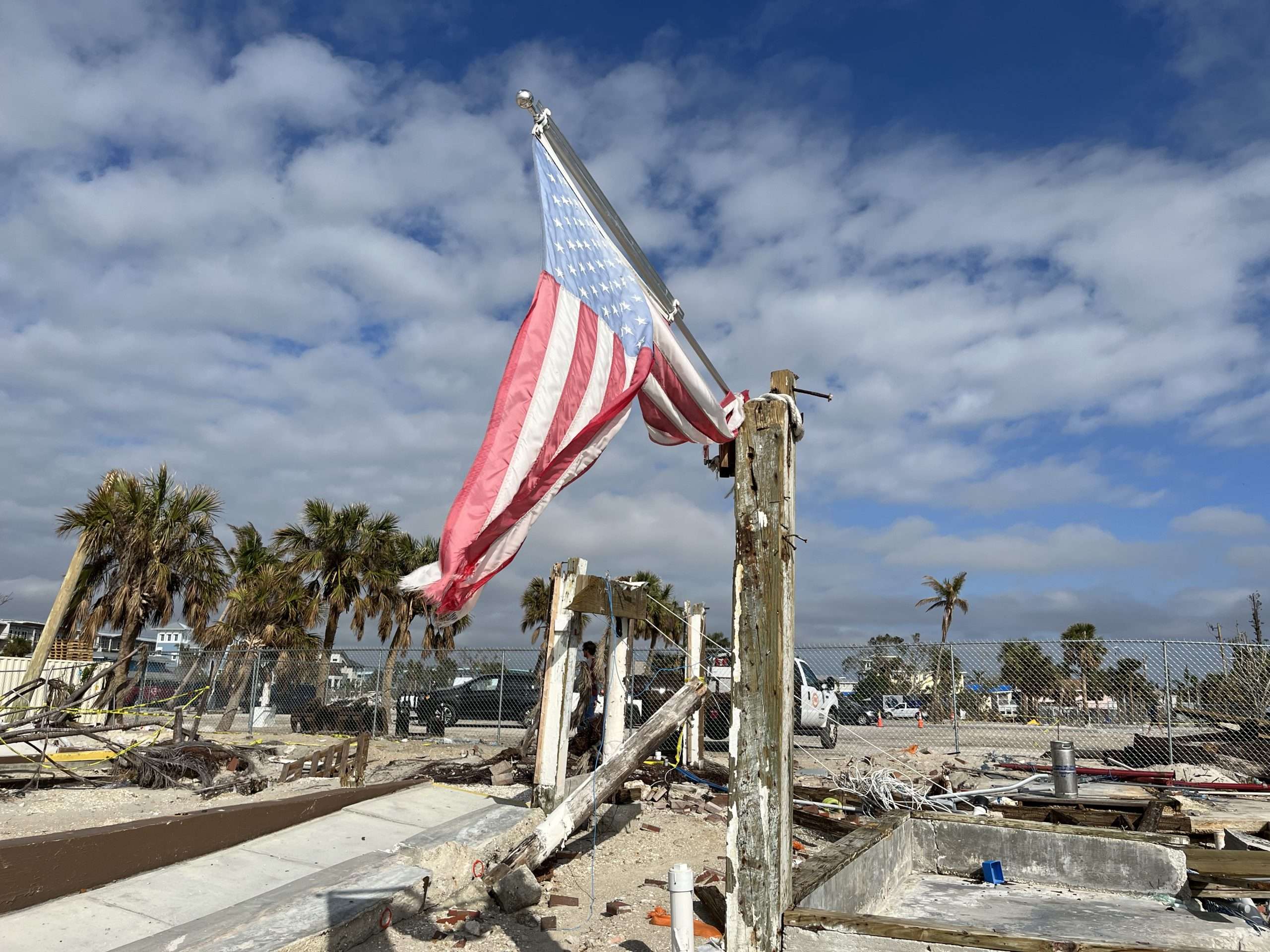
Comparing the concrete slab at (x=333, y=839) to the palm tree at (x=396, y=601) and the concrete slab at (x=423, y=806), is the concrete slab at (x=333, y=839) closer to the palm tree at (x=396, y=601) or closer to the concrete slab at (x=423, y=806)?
the concrete slab at (x=423, y=806)

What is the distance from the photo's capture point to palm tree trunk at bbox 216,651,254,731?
766 inches

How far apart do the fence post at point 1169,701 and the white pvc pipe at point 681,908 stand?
11319 mm

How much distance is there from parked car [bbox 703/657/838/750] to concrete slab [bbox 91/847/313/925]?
9198 mm

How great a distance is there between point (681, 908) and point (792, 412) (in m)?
2.51

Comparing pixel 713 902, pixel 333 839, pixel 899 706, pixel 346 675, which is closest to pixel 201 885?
pixel 333 839

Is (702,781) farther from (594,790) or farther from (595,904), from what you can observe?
(595,904)

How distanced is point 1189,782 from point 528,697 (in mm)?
12108

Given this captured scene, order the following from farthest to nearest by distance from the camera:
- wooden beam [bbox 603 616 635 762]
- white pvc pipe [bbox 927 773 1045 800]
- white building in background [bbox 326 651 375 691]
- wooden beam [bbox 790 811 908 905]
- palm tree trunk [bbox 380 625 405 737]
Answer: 1. white building in background [bbox 326 651 375 691]
2. palm tree trunk [bbox 380 625 405 737]
3. wooden beam [bbox 603 616 635 762]
4. white pvc pipe [bbox 927 773 1045 800]
5. wooden beam [bbox 790 811 908 905]

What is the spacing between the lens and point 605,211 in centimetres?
379

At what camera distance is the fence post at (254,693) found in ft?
60.8

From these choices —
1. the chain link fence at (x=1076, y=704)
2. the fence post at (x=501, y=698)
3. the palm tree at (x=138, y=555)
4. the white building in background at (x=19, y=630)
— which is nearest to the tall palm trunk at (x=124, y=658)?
the palm tree at (x=138, y=555)

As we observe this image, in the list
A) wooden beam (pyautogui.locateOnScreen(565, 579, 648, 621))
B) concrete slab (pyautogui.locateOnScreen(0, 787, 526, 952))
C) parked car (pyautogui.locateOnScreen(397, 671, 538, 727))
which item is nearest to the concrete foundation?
concrete slab (pyautogui.locateOnScreen(0, 787, 526, 952))

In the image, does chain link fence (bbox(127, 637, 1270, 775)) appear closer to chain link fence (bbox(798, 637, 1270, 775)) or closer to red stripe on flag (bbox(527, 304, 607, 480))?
chain link fence (bbox(798, 637, 1270, 775))

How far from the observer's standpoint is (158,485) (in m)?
22.9
